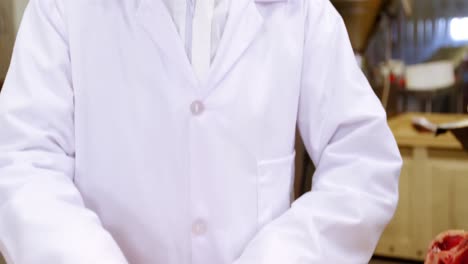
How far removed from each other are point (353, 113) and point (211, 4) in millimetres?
245

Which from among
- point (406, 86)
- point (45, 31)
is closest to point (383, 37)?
point (406, 86)

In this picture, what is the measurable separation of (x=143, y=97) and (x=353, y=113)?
282mm

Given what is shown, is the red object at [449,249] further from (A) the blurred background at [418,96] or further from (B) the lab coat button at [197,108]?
(A) the blurred background at [418,96]

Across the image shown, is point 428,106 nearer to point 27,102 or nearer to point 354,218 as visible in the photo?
point 354,218

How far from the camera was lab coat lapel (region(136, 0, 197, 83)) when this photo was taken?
2.44 ft

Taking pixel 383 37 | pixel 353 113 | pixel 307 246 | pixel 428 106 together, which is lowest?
pixel 428 106

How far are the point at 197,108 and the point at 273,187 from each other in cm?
15

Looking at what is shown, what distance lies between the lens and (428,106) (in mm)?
2580

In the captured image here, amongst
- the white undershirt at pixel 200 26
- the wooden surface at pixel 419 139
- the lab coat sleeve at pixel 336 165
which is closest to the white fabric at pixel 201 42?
the white undershirt at pixel 200 26

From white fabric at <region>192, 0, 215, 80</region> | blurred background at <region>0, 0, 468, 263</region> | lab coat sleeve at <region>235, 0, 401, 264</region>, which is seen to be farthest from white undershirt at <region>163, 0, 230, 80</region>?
blurred background at <region>0, 0, 468, 263</region>

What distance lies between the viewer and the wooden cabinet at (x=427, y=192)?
2.04 m

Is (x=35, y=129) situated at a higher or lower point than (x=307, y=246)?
higher

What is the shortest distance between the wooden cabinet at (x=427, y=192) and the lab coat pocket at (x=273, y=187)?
142 centimetres

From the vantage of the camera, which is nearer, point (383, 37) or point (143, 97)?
point (143, 97)
